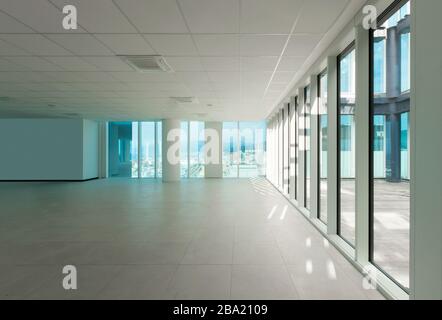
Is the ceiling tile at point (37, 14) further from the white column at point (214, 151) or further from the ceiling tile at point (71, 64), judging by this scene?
the white column at point (214, 151)

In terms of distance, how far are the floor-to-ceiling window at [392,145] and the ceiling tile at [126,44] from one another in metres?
3.34

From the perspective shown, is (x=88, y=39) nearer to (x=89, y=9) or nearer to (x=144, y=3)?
(x=89, y=9)

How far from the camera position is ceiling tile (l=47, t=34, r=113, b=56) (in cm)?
438

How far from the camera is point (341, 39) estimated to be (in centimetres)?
424

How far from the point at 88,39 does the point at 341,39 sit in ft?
12.6

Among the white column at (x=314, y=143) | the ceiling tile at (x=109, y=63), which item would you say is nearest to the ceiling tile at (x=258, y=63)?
the white column at (x=314, y=143)

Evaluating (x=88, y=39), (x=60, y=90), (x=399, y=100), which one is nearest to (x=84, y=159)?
(x=60, y=90)

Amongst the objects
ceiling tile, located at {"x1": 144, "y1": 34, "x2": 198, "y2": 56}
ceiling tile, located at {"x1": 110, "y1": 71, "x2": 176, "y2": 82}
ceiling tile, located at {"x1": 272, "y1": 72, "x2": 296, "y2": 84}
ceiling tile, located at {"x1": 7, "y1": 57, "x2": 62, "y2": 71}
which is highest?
ceiling tile, located at {"x1": 272, "y1": 72, "x2": 296, "y2": 84}

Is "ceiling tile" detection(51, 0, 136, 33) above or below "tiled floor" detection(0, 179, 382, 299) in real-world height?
above

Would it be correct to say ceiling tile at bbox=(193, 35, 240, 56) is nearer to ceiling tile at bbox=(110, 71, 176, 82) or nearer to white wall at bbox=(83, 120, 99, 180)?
ceiling tile at bbox=(110, 71, 176, 82)

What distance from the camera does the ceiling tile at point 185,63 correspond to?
5.38 metres

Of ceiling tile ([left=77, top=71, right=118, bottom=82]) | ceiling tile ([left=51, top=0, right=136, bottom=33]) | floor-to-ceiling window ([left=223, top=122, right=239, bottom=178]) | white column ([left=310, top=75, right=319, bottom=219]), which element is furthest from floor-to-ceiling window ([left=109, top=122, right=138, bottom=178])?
ceiling tile ([left=51, top=0, right=136, bottom=33])

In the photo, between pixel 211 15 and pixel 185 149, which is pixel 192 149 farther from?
pixel 211 15

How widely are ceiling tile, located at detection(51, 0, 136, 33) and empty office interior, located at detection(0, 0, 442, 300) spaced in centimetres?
3
